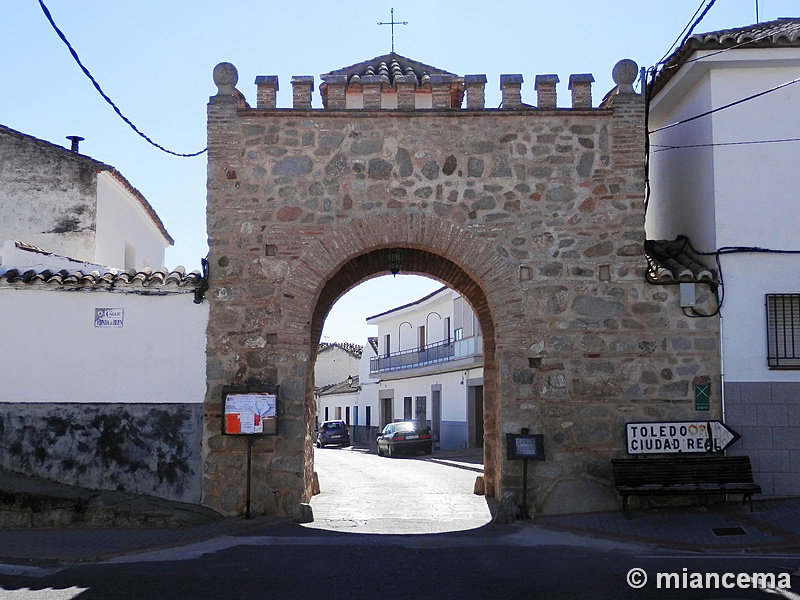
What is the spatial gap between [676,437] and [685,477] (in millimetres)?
510

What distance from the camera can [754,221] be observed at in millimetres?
10430

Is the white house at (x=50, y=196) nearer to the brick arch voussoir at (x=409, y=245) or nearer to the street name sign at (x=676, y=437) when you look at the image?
the brick arch voussoir at (x=409, y=245)

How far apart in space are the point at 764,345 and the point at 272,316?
5894mm

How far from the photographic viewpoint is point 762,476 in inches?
392

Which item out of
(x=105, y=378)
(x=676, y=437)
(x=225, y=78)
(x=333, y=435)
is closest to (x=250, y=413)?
(x=105, y=378)

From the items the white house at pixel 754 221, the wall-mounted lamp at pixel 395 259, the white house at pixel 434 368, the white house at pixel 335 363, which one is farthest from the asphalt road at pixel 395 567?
the white house at pixel 335 363

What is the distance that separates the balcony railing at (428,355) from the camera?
2622 centimetres

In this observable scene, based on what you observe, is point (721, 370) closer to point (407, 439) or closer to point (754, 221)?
point (754, 221)

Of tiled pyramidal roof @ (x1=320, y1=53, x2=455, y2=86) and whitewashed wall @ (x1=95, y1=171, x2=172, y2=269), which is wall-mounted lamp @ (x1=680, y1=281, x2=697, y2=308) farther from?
whitewashed wall @ (x1=95, y1=171, x2=172, y2=269)

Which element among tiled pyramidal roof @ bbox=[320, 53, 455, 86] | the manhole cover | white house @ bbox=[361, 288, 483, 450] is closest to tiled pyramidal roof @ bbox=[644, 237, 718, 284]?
the manhole cover

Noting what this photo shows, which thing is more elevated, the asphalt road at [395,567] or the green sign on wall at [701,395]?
the green sign on wall at [701,395]

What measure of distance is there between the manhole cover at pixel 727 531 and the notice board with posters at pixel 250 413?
16.0ft

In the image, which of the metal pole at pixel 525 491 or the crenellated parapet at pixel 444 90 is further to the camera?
the crenellated parapet at pixel 444 90

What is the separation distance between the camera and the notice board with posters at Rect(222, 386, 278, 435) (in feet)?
31.8
